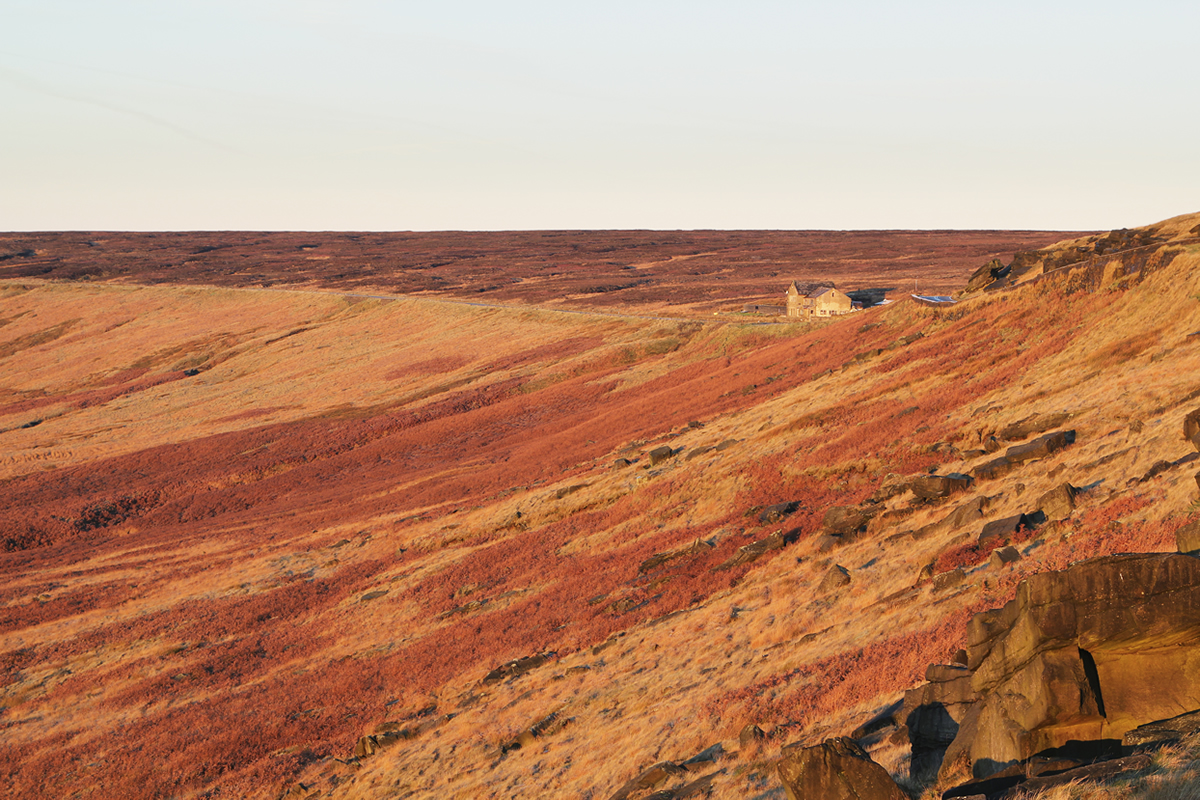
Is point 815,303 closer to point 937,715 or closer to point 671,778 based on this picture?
point 671,778

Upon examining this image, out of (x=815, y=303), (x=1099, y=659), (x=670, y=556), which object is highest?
(x=815, y=303)

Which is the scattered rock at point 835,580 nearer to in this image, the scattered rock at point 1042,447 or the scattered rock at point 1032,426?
the scattered rock at point 1042,447

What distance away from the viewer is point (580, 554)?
31.6m

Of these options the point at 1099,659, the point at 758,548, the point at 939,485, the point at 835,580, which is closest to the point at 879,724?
the point at 1099,659

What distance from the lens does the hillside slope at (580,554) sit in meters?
18.5

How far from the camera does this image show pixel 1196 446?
18984 mm

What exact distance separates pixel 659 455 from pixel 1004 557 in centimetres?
2140

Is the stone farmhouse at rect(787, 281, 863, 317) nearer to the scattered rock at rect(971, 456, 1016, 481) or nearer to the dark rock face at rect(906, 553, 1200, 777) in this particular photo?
the scattered rock at rect(971, 456, 1016, 481)

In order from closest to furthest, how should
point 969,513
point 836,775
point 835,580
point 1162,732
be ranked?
point 1162,732, point 836,775, point 835,580, point 969,513

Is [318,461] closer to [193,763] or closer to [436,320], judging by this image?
[193,763]

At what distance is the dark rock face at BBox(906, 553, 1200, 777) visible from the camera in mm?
10383

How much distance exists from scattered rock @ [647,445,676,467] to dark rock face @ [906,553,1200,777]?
1094 inches

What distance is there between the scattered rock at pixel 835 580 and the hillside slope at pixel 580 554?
14cm

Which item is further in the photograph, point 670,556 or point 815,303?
point 815,303
